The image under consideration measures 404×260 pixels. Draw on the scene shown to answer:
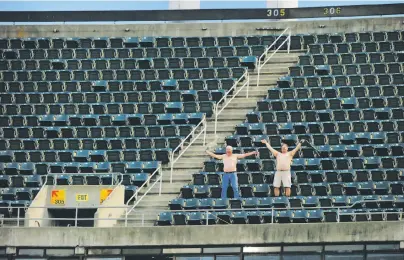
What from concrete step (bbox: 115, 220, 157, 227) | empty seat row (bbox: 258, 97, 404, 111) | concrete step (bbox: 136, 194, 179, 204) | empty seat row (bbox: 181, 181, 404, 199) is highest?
empty seat row (bbox: 258, 97, 404, 111)

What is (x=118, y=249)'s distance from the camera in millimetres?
44031

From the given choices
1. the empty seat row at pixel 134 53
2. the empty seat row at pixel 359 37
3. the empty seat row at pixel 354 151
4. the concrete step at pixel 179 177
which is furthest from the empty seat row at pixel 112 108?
the empty seat row at pixel 359 37

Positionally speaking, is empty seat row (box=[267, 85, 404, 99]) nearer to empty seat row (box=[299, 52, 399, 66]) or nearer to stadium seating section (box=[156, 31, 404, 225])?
stadium seating section (box=[156, 31, 404, 225])

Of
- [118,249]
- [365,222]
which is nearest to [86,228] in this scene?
[118,249]

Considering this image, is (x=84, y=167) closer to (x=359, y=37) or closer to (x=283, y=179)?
(x=283, y=179)

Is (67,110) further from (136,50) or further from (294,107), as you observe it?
(294,107)

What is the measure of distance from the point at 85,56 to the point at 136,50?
1.83m

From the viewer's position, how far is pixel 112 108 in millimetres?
53062

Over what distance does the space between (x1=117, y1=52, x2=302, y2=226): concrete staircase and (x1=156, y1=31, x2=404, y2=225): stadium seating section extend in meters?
0.65

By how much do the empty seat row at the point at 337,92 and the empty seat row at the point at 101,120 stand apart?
9.09 ft

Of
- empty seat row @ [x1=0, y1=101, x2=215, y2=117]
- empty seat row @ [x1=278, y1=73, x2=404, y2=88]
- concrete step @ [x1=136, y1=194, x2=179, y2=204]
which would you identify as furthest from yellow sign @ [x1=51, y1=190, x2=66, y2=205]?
empty seat row @ [x1=278, y1=73, x2=404, y2=88]

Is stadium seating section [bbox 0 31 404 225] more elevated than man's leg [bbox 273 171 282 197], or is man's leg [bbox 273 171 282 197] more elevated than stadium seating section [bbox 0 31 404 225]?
stadium seating section [bbox 0 31 404 225]

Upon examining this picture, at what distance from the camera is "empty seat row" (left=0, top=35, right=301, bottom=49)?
56.1m

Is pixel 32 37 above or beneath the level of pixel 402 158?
above
